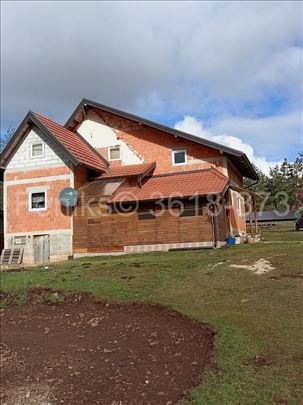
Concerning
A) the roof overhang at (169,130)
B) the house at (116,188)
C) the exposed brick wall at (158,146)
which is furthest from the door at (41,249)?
the roof overhang at (169,130)

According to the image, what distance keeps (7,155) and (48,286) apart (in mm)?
12901

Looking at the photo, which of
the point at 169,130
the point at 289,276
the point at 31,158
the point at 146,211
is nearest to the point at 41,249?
the point at 31,158

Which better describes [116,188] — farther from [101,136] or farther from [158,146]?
[101,136]

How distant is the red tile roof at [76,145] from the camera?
23.9 meters

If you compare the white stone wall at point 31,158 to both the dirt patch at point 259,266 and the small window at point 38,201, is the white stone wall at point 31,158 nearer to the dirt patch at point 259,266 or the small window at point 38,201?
the small window at point 38,201

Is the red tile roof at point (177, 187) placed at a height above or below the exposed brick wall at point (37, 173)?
below

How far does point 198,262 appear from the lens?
16.1 m

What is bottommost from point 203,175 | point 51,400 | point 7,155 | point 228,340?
point 51,400

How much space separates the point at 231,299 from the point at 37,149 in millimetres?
17311

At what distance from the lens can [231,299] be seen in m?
10.8

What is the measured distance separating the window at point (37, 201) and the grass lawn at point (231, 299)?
21.9 ft

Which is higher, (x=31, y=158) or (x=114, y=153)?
(x=114, y=153)

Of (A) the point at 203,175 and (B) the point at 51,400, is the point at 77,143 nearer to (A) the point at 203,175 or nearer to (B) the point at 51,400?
(A) the point at 203,175

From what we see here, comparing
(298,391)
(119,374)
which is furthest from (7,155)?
(298,391)
